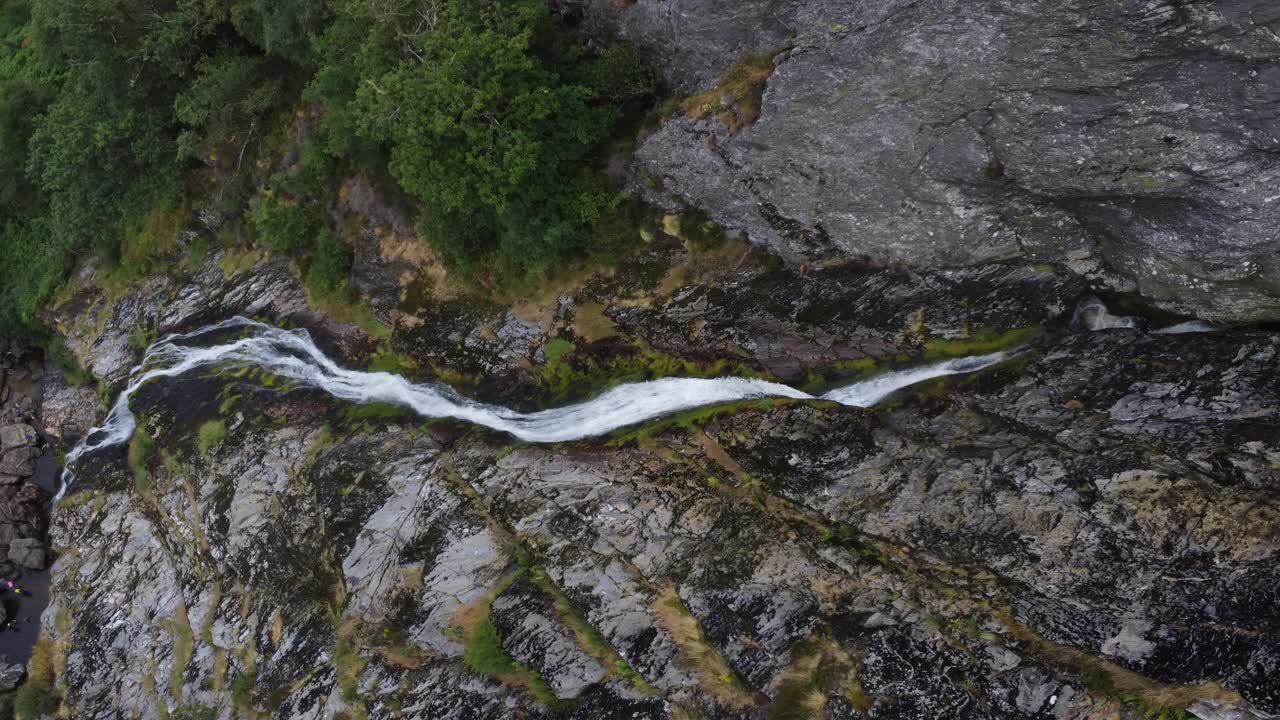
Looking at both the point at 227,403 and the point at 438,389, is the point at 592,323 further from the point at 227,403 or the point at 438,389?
the point at 227,403

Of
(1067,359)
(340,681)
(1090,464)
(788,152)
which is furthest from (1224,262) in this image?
(340,681)

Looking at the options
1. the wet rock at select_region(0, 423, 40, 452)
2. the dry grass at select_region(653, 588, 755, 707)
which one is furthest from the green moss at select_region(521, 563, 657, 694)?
the wet rock at select_region(0, 423, 40, 452)

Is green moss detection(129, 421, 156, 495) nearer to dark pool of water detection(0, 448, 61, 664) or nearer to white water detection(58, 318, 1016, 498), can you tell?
white water detection(58, 318, 1016, 498)

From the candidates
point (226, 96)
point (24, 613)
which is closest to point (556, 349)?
point (226, 96)

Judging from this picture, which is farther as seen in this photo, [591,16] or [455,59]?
[591,16]

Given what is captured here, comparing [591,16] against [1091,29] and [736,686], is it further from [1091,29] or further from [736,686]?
[736,686]

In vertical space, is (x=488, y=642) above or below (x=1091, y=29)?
below
